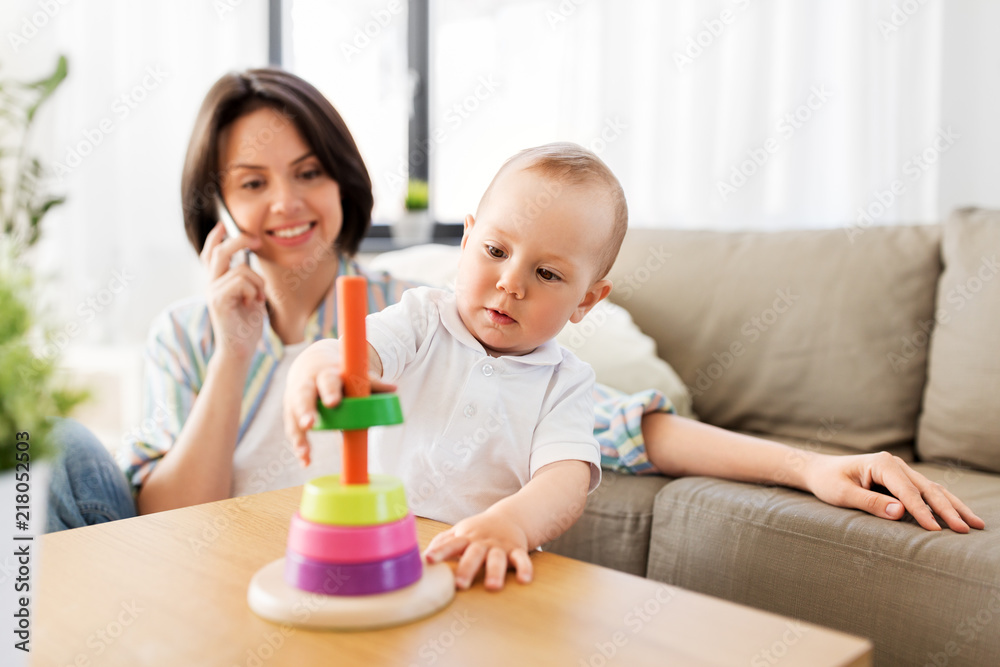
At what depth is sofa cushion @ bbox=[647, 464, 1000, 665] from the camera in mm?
977

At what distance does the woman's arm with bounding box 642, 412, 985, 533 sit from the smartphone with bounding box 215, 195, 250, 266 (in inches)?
30.3

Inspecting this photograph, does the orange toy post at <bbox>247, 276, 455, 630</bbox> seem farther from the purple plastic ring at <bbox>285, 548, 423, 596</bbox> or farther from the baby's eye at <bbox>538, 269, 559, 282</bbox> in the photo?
the baby's eye at <bbox>538, 269, 559, 282</bbox>

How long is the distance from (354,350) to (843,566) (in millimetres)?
768

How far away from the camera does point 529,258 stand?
0.89 m

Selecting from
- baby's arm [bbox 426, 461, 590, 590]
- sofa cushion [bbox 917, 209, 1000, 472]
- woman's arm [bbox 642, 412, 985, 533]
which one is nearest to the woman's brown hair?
woman's arm [bbox 642, 412, 985, 533]

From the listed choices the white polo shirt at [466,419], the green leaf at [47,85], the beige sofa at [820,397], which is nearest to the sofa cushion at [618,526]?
the beige sofa at [820,397]

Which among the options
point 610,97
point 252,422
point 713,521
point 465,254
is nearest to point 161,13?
point 610,97

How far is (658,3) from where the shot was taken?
2848mm

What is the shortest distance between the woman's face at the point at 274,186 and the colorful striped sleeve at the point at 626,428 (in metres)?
0.61

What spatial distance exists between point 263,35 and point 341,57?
327mm

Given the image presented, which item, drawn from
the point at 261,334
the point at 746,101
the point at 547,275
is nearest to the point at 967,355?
the point at 547,275

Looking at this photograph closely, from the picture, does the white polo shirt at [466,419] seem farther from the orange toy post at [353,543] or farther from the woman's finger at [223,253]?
the woman's finger at [223,253]

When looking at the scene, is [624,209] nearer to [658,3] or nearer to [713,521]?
[713,521]

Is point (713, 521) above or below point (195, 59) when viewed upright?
below
